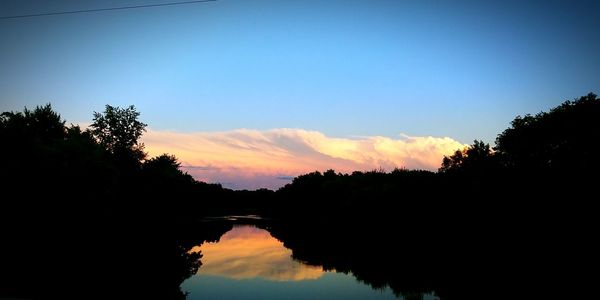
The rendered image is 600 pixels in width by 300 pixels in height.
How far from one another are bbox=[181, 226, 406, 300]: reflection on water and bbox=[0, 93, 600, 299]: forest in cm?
175

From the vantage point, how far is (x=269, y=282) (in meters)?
32.1

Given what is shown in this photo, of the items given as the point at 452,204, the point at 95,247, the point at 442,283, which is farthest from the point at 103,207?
the point at 452,204

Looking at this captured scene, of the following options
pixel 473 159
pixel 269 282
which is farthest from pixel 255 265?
pixel 473 159

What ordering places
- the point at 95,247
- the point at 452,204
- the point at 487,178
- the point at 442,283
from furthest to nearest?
the point at 452,204 < the point at 487,178 < the point at 95,247 < the point at 442,283

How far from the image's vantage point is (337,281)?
32.7 m

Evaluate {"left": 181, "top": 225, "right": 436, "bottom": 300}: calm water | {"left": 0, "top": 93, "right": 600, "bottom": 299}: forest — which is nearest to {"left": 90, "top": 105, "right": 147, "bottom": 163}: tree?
{"left": 0, "top": 93, "right": 600, "bottom": 299}: forest

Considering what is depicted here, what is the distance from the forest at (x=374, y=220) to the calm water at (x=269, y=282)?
180 centimetres

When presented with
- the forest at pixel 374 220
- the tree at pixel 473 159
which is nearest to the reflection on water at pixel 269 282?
the forest at pixel 374 220

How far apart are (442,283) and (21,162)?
3883cm

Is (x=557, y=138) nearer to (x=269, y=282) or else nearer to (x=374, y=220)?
(x=374, y=220)

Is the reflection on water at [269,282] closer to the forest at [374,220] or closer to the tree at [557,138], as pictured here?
the forest at [374,220]

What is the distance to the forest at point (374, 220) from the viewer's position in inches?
1184

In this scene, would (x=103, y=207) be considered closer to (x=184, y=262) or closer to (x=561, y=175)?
(x=184, y=262)

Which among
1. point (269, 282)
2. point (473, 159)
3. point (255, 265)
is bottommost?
point (255, 265)
